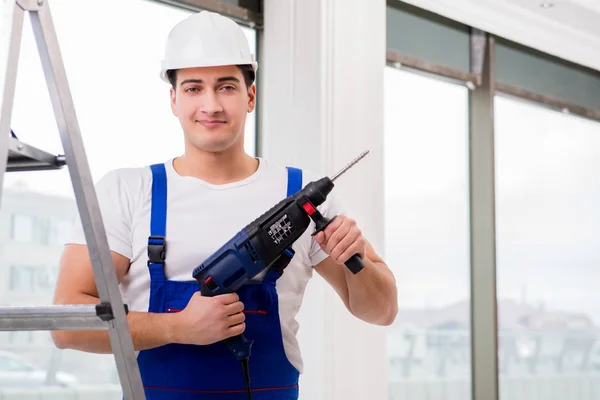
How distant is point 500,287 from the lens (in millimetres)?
4262

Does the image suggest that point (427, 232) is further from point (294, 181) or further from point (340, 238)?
point (340, 238)

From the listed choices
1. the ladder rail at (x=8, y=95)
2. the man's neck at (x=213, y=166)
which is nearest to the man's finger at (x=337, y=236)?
the man's neck at (x=213, y=166)

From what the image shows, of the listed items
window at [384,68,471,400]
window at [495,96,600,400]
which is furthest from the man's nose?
window at [495,96,600,400]

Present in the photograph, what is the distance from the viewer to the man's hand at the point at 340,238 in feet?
4.71

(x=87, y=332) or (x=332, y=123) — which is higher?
(x=332, y=123)

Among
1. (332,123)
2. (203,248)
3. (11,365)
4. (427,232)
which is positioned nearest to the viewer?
(203,248)

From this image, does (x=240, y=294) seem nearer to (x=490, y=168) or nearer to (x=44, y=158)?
(x=44, y=158)

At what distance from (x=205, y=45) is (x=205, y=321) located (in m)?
0.52

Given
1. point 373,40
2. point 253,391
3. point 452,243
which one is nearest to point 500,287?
point 452,243

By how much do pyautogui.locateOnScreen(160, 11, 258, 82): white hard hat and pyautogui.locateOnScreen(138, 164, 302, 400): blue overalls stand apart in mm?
239

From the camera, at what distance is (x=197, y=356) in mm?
1461

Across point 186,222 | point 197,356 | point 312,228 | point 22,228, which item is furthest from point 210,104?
point 22,228

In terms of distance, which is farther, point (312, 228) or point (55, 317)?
point (312, 228)

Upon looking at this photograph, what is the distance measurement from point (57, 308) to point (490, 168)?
3260 millimetres
